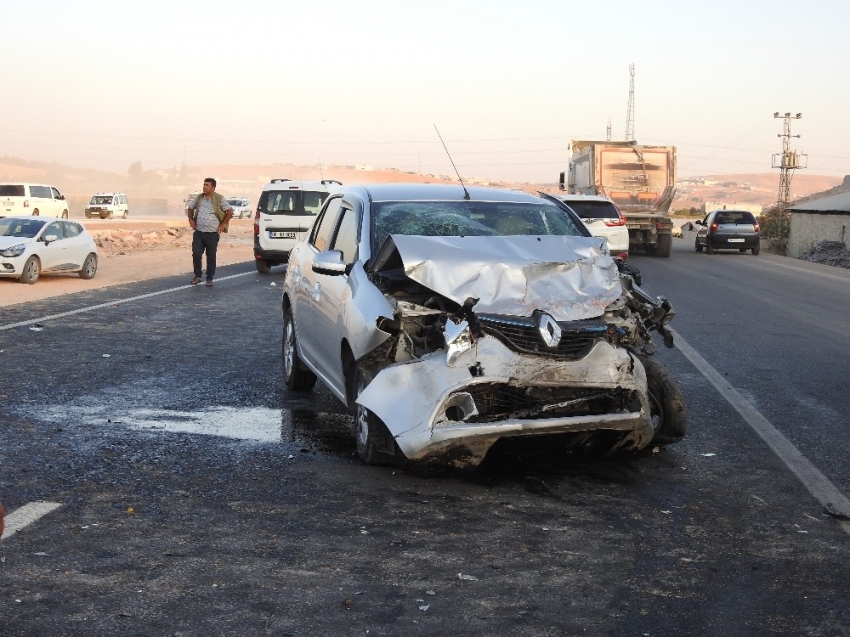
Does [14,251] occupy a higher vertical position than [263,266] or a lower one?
higher

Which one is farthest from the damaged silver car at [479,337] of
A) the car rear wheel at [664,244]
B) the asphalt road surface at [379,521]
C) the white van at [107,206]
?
the white van at [107,206]

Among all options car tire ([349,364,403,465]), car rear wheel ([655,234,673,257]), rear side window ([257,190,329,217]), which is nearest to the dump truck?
car rear wheel ([655,234,673,257])

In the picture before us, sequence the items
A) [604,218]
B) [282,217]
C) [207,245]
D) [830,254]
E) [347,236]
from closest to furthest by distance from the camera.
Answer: [347,236] < [207,245] < [282,217] < [604,218] < [830,254]

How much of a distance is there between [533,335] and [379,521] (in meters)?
1.37

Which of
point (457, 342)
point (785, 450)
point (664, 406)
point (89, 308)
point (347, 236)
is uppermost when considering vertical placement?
point (347, 236)

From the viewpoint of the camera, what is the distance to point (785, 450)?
7.30 m

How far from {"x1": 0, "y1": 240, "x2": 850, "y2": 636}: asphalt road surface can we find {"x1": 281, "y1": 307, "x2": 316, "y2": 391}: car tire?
0.12 m

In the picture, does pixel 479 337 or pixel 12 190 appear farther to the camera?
pixel 12 190

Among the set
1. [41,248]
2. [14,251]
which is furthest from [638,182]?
[14,251]

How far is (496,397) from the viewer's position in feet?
20.2

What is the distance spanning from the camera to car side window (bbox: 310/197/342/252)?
855 cm

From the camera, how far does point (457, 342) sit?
239 inches

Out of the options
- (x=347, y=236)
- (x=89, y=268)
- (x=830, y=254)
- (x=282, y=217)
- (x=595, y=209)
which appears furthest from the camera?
(x=830, y=254)

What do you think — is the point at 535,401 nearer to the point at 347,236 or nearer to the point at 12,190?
the point at 347,236
